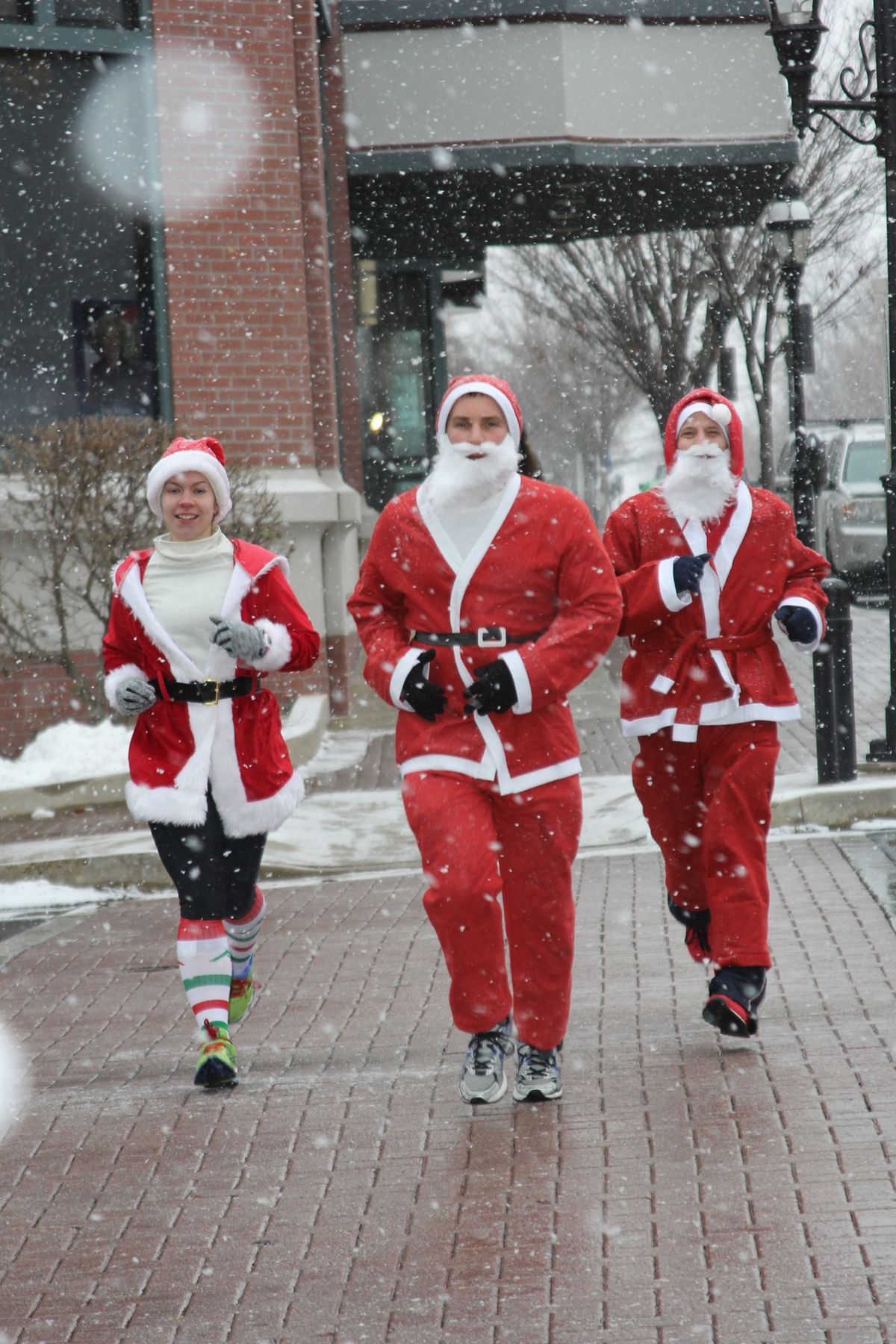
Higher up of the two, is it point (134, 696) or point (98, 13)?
point (98, 13)

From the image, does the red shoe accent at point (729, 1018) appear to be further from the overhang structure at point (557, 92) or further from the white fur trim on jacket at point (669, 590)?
the overhang structure at point (557, 92)

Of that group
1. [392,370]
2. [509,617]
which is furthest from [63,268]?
[509,617]

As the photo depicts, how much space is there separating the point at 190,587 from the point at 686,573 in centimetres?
147

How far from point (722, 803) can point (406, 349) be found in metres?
15.0

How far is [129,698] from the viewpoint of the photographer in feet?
17.7

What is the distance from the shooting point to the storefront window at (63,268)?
13.9 meters

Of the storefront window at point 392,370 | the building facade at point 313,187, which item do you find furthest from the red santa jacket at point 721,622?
the storefront window at point 392,370

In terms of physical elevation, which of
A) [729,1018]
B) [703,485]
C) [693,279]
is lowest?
[729,1018]

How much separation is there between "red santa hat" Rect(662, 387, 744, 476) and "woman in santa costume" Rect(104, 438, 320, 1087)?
52.0 inches

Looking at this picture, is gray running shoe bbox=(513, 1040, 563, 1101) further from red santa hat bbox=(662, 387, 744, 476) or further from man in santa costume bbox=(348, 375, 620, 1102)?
red santa hat bbox=(662, 387, 744, 476)

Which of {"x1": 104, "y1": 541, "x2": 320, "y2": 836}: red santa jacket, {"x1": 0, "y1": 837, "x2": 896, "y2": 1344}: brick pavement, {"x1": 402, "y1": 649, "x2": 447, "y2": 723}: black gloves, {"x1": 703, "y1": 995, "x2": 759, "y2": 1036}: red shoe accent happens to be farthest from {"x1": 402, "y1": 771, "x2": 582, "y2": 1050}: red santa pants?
{"x1": 104, "y1": 541, "x2": 320, "y2": 836}: red santa jacket

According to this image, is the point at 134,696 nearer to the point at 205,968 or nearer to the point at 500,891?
the point at 205,968

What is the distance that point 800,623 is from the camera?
5.61 metres

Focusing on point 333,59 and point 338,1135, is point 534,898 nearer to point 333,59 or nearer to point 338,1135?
point 338,1135
